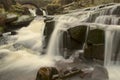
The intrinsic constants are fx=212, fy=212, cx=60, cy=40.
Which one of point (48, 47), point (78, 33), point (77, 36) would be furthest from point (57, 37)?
point (78, 33)

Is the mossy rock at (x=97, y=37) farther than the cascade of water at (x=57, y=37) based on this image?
No

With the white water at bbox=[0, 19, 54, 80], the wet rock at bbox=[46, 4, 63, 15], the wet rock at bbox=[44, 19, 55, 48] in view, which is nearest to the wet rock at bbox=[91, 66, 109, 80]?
the white water at bbox=[0, 19, 54, 80]

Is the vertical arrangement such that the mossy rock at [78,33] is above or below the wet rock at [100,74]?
above

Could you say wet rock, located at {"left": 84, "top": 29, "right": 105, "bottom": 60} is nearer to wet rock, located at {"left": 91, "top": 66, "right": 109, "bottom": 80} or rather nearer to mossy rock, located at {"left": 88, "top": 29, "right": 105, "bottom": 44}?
mossy rock, located at {"left": 88, "top": 29, "right": 105, "bottom": 44}

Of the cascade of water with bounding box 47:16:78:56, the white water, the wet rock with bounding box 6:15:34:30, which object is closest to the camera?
the white water

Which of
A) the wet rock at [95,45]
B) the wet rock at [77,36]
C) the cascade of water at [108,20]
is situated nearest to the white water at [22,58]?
the wet rock at [77,36]

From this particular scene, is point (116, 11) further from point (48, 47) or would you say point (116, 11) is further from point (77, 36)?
point (48, 47)

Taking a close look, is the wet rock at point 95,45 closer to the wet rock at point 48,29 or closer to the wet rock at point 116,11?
the wet rock at point 48,29

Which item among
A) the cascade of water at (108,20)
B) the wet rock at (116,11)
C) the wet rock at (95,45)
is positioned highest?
the wet rock at (116,11)

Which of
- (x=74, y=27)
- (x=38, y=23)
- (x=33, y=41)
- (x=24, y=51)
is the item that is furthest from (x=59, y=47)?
(x=38, y=23)

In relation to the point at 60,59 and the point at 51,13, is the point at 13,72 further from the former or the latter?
the point at 51,13

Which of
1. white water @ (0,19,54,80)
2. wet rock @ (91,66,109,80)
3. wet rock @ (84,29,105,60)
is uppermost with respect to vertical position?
wet rock @ (84,29,105,60)

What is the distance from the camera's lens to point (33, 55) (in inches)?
556

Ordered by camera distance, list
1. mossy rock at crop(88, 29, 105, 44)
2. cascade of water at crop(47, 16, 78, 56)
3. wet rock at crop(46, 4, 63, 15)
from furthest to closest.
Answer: wet rock at crop(46, 4, 63, 15) < cascade of water at crop(47, 16, 78, 56) < mossy rock at crop(88, 29, 105, 44)
